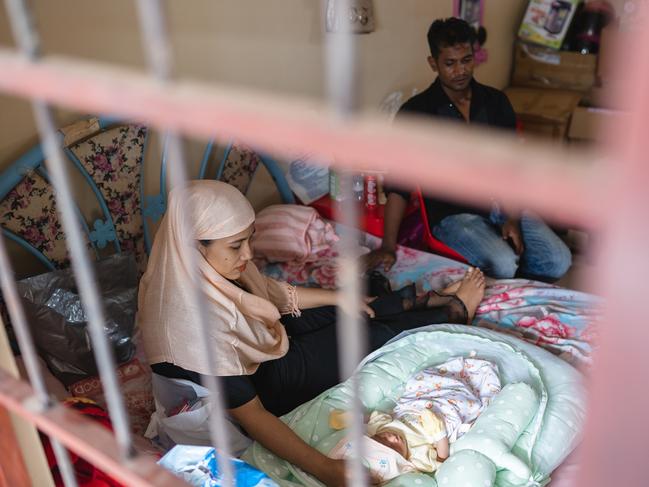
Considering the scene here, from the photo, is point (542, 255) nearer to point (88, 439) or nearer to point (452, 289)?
point (452, 289)

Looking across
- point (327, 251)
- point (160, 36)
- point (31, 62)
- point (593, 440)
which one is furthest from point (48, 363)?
point (593, 440)

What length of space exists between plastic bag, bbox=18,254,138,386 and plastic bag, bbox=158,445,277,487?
2.33 ft

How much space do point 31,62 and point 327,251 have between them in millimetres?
1965

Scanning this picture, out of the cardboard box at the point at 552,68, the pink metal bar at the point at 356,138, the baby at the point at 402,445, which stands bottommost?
the baby at the point at 402,445

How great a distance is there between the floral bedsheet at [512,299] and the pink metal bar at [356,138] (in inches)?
61.4

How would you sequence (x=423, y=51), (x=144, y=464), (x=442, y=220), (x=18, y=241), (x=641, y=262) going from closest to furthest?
(x=641, y=262) < (x=144, y=464) < (x=18, y=241) < (x=442, y=220) < (x=423, y=51)

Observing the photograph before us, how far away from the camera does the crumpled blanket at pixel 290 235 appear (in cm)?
243

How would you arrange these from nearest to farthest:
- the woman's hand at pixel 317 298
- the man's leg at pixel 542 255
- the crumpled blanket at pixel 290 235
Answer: the woman's hand at pixel 317 298
the crumpled blanket at pixel 290 235
the man's leg at pixel 542 255

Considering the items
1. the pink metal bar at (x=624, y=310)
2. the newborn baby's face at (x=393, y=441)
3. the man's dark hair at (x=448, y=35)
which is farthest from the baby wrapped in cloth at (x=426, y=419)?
the man's dark hair at (x=448, y=35)

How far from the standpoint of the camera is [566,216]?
367mm

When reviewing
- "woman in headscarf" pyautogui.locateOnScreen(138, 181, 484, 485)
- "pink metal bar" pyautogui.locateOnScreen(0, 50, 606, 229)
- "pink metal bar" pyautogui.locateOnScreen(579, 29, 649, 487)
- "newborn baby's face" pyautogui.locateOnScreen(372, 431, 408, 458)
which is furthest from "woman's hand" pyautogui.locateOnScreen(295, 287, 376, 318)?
"pink metal bar" pyautogui.locateOnScreen(579, 29, 649, 487)

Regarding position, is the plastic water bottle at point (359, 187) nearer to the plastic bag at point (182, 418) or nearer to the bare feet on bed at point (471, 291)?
the bare feet on bed at point (471, 291)

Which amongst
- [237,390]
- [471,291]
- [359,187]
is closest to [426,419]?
[237,390]

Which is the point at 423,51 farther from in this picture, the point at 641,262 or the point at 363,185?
the point at 641,262
